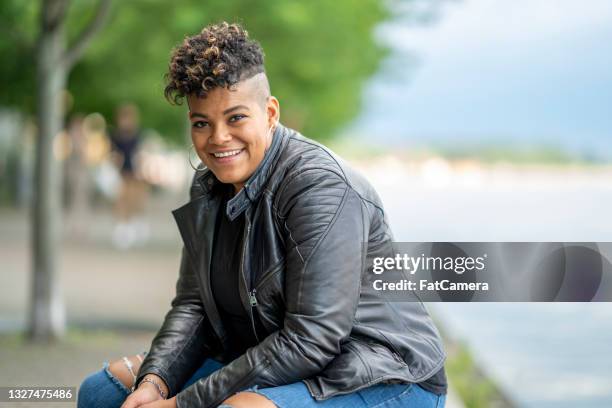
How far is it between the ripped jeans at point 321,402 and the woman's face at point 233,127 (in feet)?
2.22

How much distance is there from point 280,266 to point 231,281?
0.26 meters

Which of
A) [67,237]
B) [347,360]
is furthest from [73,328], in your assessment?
[67,237]

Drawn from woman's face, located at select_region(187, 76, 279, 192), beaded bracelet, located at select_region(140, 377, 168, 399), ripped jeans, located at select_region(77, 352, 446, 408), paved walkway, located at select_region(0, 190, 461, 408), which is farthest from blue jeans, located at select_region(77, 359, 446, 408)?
paved walkway, located at select_region(0, 190, 461, 408)

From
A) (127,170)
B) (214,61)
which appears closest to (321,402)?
(214,61)

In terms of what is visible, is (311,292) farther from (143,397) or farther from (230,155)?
(143,397)

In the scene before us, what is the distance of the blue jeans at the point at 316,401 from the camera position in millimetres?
3059

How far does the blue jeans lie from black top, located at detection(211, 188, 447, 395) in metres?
0.06

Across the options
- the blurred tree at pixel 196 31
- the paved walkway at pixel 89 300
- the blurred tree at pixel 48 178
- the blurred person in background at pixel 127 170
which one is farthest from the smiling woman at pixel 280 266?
the blurred person in background at pixel 127 170

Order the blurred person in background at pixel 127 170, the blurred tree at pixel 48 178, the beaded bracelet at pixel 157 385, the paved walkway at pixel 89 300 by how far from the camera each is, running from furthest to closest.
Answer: the blurred person in background at pixel 127 170, the blurred tree at pixel 48 178, the paved walkway at pixel 89 300, the beaded bracelet at pixel 157 385

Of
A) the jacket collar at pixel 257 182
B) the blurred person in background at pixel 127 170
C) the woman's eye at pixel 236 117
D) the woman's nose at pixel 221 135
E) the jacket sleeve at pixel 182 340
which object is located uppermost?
the blurred person in background at pixel 127 170

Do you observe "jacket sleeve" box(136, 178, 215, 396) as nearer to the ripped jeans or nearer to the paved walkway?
the ripped jeans

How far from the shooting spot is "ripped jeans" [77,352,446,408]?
3059mm

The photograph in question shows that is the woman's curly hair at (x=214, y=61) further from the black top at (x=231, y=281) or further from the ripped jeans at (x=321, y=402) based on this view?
the ripped jeans at (x=321, y=402)

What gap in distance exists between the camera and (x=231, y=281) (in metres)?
3.37
